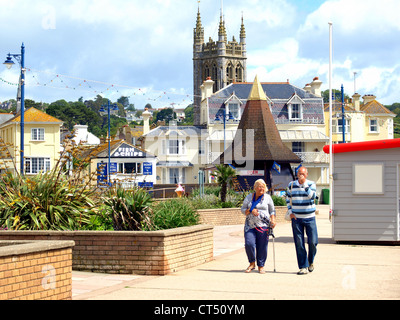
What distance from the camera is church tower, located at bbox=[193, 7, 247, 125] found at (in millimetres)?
137775

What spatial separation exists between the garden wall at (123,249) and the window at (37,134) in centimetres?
5219

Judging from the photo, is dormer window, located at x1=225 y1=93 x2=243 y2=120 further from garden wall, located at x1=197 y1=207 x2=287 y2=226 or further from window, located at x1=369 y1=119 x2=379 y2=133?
garden wall, located at x1=197 y1=207 x2=287 y2=226

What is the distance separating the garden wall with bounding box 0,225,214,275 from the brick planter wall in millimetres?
2614

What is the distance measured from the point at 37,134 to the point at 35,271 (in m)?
56.0

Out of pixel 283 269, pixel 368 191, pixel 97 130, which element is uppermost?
pixel 97 130

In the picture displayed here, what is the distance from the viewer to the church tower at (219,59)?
452 feet

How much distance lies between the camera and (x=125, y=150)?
66.3 meters

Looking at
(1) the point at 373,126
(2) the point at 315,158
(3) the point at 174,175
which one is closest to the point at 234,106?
(3) the point at 174,175

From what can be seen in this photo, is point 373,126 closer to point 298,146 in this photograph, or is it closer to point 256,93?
point 298,146

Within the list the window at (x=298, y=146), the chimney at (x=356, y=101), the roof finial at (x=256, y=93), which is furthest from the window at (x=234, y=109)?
the roof finial at (x=256, y=93)

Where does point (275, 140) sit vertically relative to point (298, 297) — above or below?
above
